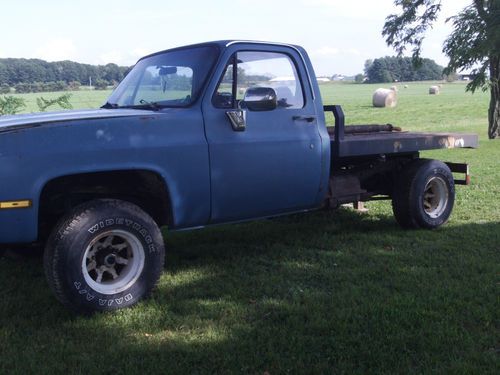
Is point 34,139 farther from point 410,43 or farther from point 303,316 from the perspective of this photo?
point 410,43

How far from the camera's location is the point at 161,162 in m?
4.29

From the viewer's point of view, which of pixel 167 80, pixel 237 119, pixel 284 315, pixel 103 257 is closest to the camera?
pixel 284 315

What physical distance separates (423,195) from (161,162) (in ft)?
11.1

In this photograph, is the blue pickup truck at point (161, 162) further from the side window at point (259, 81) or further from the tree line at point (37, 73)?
the tree line at point (37, 73)

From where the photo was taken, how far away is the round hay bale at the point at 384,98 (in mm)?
33469

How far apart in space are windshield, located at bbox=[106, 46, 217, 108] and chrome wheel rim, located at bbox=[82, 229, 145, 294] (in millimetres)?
1205

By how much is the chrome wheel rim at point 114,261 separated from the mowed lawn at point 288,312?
0.22 metres

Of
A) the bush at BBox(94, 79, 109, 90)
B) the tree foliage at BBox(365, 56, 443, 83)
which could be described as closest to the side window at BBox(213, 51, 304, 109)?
the bush at BBox(94, 79, 109, 90)

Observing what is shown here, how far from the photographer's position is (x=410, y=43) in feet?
67.2

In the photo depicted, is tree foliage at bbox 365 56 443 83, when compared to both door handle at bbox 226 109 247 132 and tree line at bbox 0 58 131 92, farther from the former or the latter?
door handle at bbox 226 109 247 132

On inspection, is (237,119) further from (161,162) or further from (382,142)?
(382,142)

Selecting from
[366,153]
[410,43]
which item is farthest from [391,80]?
[366,153]

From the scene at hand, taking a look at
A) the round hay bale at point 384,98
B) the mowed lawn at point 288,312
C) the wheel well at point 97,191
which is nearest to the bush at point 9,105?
the mowed lawn at point 288,312

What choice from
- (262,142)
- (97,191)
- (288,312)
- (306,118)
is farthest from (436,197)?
(97,191)
